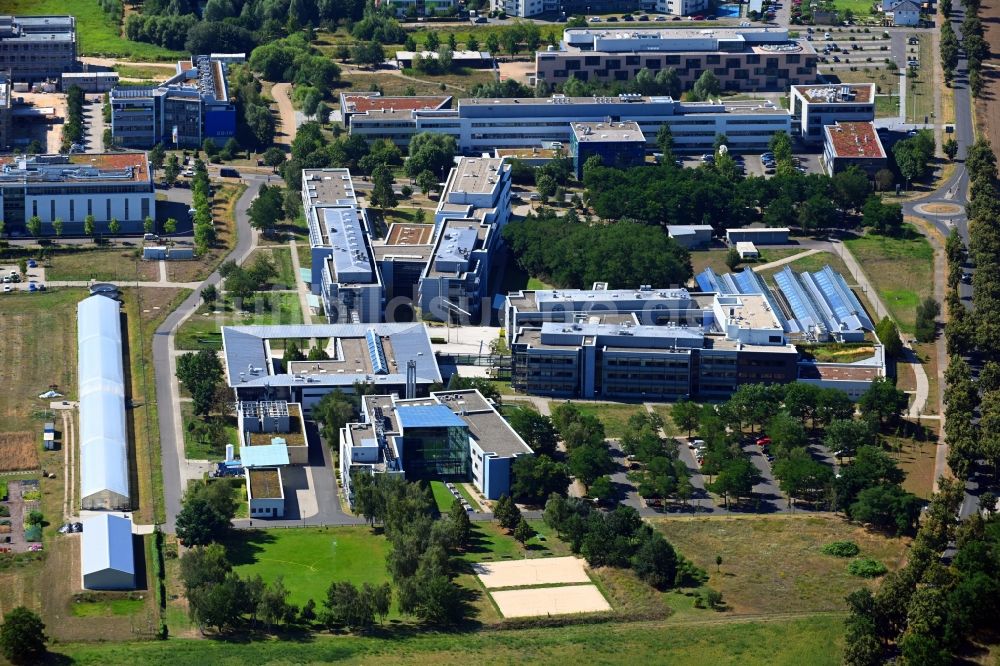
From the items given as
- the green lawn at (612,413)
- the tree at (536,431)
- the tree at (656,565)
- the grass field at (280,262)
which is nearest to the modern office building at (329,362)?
the tree at (536,431)

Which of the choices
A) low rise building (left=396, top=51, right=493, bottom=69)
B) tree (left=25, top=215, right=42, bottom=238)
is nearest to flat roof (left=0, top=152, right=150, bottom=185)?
tree (left=25, top=215, right=42, bottom=238)

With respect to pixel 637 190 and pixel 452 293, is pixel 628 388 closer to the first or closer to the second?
pixel 452 293

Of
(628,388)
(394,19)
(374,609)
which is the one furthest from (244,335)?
(394,19)

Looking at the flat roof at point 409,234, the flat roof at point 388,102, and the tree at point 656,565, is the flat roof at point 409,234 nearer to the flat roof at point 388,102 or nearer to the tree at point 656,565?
the flat roof at point 388,102

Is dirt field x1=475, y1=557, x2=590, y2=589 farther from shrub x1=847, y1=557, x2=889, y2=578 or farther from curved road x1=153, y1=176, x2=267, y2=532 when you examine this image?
curved road x1=153, y1=176, x2=267, y2=532

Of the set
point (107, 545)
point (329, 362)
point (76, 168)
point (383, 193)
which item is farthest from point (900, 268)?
point (107, 545)

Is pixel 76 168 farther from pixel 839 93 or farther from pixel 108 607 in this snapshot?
pixel 839 93

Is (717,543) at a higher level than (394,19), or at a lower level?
lower
